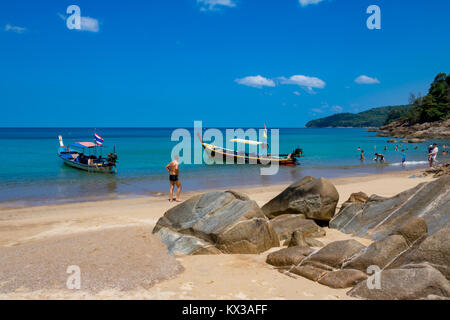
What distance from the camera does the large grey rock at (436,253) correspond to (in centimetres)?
533

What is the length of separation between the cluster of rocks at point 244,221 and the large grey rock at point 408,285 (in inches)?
105

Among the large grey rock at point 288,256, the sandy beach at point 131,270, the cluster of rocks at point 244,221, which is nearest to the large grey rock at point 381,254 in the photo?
the sandy beach at point 131,270

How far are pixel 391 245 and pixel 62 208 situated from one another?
45.2ft

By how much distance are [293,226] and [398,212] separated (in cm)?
263

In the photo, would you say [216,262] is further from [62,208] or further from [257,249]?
[62,208]

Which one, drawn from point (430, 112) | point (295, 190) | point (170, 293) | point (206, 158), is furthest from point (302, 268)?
point (430, 112)

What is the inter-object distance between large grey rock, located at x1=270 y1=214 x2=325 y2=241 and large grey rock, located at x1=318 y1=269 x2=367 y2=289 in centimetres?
290

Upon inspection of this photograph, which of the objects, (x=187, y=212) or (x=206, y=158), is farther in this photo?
(x=206, y=158)

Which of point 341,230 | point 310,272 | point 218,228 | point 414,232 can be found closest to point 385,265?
point 414,232

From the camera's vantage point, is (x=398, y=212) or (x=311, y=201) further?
(x=311, y=201)

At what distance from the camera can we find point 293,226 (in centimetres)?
930

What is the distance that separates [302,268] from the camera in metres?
6.30
